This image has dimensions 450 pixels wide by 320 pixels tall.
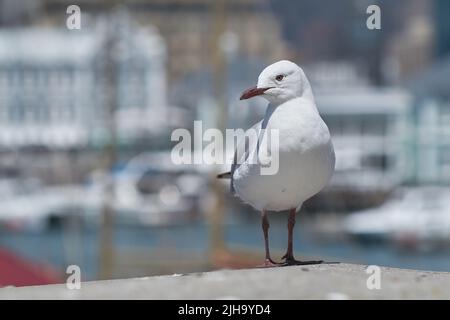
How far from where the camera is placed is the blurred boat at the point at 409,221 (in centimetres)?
3562

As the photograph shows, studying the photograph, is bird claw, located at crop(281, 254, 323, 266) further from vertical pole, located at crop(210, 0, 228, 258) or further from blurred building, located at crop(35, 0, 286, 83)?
blurred building, located at crop(35, 0, 286, 83)

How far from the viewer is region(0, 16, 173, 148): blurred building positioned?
72.2 m

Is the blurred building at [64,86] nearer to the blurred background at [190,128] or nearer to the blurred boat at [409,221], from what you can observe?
the blurred background at [190,128]

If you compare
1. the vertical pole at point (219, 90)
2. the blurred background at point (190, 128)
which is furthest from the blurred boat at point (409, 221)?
the vertical pole at point (219, 90)

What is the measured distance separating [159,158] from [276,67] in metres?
51.5

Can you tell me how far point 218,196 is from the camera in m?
23.0

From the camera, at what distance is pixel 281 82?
5.19 m

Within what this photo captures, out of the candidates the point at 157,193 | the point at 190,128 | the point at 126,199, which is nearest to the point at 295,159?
the point at 126,199

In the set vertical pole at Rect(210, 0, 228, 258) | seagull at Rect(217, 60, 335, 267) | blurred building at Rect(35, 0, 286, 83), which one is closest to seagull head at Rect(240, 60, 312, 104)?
seagull at Rect(217, 60, 335, 267)


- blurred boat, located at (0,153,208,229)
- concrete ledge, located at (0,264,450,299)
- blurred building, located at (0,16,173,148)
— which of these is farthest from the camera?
blurred building, located at (0,16,173,148)

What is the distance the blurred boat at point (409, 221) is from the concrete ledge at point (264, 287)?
98.6ft

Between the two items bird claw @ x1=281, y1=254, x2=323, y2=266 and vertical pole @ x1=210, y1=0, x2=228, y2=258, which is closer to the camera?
bird claw @ x1=281, y1=254, x2=323, y2=266

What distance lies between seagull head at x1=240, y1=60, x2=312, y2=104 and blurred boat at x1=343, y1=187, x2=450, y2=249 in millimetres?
30098

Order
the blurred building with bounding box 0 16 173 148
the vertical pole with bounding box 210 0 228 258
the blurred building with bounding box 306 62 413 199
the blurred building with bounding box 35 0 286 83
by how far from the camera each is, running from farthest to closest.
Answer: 1. the blurred building with bounding box 35 0 286 83
2. the blurred building with bounding box 0 16 173 148
3. the blurred building with bounding box 306 62 413 199
4. the vertical pole with bounding box 210 0 228 258
